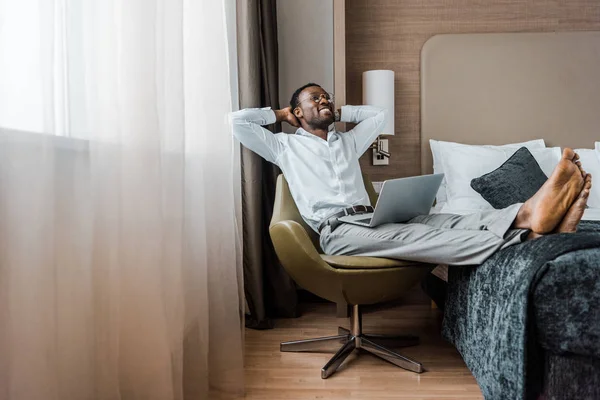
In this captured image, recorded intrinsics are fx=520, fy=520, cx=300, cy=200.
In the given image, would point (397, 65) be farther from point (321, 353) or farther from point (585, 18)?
point (321, 353)

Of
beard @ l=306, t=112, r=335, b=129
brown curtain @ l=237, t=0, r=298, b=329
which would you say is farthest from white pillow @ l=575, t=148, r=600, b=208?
brown curtain @ l=237, t=0, r=298, b=329

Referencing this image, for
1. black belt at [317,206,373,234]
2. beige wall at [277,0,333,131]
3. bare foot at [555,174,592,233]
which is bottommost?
black belt at [317,206,373,234]

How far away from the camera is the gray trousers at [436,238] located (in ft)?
5.74

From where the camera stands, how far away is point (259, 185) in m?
2.73

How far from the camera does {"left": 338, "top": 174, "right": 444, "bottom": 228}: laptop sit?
78.1 inches

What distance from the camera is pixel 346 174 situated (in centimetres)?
259

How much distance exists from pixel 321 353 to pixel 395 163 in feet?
4.86

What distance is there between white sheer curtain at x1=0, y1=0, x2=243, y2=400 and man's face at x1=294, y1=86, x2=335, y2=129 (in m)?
0.81

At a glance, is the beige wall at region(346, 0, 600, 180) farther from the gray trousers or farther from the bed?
the gray trousers

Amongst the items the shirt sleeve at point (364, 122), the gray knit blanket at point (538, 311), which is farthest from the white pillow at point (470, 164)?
the gray knit blanket at point (538, 311)

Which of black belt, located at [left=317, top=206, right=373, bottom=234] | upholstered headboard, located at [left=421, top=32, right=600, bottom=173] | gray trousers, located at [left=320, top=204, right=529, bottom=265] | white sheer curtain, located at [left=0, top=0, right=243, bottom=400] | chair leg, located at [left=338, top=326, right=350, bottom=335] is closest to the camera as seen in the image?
white sheer curtain, located at [left=0, top=0, right=243, bottom=400]

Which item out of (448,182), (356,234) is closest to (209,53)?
(356,234)

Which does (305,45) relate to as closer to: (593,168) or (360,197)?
(360,197)

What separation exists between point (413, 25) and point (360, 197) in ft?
4.50
